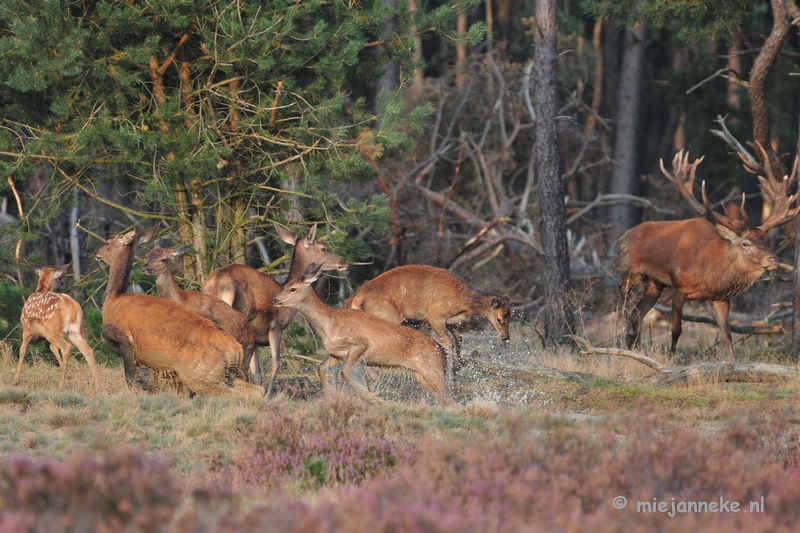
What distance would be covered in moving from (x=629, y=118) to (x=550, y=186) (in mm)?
15256

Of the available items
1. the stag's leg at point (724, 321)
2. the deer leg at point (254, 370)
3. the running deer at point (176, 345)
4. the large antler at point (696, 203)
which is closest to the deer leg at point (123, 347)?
the running deer at point (176, 345)

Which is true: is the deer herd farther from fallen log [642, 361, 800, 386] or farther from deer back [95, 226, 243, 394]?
fallen log [642, 361, 800, 386]

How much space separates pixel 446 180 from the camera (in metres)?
26.5

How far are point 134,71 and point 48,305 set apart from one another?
11.5 feet

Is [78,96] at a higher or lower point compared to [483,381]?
higher

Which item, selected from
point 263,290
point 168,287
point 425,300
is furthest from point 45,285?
point 425,300

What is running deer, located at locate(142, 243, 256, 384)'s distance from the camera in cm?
1005

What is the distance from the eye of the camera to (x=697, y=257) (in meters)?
13.7

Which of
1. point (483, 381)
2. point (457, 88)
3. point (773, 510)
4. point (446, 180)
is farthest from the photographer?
point (446, 180)

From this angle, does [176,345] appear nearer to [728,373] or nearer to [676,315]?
[728,373]

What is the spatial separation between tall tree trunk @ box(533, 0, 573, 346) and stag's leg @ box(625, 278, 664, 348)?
851 millimetres

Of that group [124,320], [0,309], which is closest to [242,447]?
[124,320]

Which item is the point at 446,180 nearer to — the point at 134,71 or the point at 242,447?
the point at 134,71

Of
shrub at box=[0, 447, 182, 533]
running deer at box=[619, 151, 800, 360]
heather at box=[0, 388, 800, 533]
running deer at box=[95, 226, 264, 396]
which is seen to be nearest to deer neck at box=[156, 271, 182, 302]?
running deer at box=[95, 226, 264, 396]
